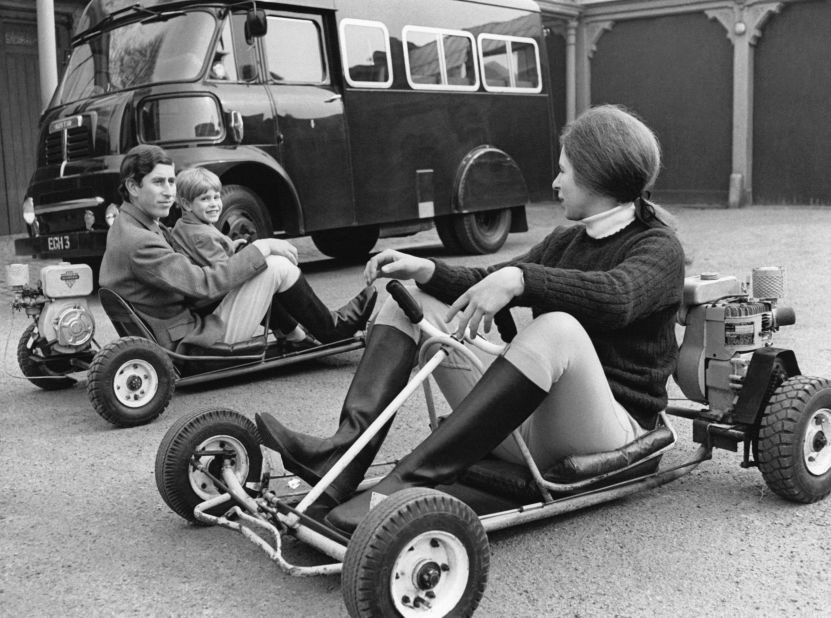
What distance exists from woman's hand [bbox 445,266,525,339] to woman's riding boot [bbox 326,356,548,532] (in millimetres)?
148

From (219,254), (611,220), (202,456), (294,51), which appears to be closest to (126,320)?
(219,254)

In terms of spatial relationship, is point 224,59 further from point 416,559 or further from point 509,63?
point 416,559

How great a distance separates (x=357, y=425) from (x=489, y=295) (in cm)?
56

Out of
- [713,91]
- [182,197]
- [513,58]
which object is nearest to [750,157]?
[713,91]

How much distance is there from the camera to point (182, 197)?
216 inches

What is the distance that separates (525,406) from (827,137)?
15.4 metres

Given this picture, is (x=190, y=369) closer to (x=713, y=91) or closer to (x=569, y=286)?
(x=569, y=286)

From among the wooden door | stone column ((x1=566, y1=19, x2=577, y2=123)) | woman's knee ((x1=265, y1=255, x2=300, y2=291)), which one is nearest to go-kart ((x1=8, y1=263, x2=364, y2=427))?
woman's knee ((x1=265, y1=255, x2=300, y2=291))

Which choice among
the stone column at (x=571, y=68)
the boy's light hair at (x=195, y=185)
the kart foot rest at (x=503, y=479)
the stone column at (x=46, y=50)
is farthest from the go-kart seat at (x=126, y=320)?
the stone column at (x=571, y=68)

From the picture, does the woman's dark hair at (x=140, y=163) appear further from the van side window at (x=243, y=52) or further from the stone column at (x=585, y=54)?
the stone column at (x=585, y=54)

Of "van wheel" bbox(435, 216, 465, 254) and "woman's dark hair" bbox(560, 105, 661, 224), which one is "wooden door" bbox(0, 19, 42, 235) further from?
"woman's dark hair" bbox(560, 105, 661, 224)

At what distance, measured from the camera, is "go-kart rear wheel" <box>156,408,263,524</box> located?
10.6ft

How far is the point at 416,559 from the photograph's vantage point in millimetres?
2531

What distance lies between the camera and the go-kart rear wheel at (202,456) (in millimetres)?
3219
